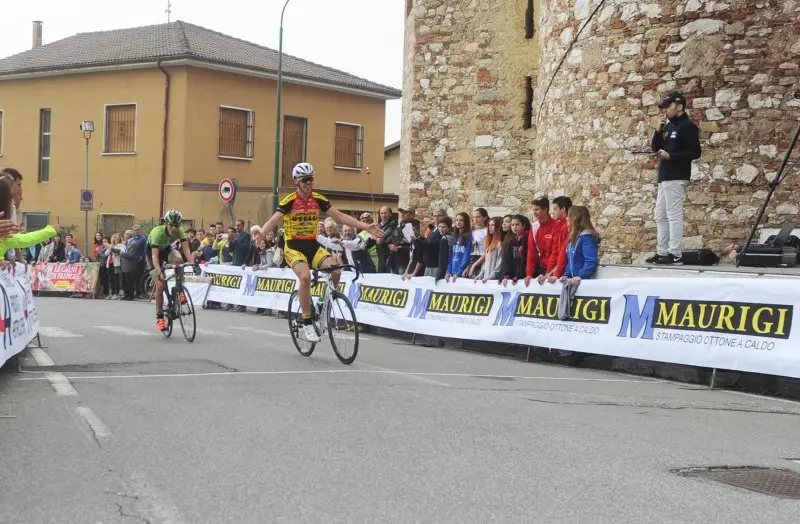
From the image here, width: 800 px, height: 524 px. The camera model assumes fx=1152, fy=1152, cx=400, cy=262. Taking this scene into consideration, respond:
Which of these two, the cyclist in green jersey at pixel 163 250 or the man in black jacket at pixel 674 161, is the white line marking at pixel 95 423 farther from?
the man in black jacket at pixel 674 161

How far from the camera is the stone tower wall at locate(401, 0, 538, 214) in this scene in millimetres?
28141

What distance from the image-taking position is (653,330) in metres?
13.0

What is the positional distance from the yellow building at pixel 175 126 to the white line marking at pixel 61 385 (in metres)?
31.9

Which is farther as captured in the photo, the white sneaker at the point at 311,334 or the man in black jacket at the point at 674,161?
the man in black jacket at the point at 674,161

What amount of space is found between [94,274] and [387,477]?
93.8 feet

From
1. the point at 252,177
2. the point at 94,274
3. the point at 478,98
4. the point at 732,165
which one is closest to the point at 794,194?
the point at 732,165

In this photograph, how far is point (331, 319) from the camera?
12.9m

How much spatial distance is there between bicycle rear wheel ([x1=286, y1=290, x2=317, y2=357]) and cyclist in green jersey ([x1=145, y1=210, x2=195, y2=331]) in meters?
2.60

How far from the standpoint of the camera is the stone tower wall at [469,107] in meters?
28.1

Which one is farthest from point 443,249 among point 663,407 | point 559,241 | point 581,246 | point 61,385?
point 61,385

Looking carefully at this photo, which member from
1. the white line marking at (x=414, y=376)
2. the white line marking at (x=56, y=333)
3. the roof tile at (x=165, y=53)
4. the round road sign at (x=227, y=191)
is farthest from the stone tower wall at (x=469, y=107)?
the roof tile at (x=165, y=53)

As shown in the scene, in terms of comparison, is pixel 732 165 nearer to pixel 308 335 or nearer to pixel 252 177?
pixel 308 335

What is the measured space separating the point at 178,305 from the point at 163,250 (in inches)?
33.5

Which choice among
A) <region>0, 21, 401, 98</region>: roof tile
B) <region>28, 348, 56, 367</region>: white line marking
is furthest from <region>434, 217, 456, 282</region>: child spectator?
<region>0, 21, 401, 98</region>: roof tile
